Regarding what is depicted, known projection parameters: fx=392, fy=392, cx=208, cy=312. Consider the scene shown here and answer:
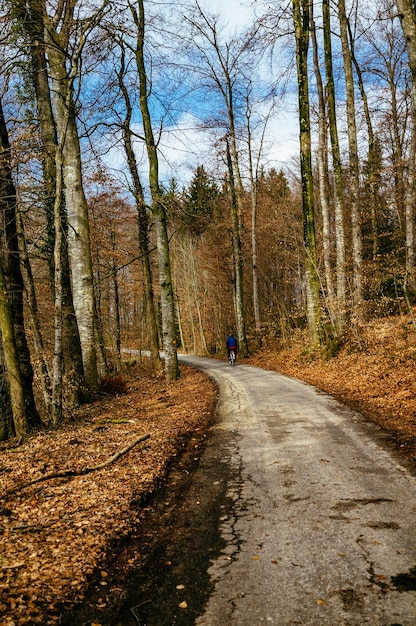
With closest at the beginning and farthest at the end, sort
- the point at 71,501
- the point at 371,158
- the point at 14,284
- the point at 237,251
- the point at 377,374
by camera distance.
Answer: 1. the point at 71,501
2. the point at 14,284
3. the point at 377,374
4. the point at 237,251
5. the point at 371,158

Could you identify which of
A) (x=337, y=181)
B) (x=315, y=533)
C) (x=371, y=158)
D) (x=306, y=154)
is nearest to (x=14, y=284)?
(x=315, y=533)

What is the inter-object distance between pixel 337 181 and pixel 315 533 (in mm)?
14464

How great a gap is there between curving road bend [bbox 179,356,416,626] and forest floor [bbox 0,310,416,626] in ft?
2.71

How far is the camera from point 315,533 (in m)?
3.65

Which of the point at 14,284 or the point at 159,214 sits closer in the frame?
the point at 14,284

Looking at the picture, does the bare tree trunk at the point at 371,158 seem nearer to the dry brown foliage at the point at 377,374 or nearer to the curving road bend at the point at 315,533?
the dry brown foliage at the point at 377,374

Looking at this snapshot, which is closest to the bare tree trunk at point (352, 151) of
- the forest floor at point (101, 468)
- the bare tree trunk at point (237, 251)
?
the forest floor at point (101, 468)

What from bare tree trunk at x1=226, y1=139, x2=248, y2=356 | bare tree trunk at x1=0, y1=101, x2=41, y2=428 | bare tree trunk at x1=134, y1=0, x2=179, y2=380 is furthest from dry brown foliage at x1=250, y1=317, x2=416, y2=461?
bare tree trunk at x1=0, y1=101, x2=41, y2=428

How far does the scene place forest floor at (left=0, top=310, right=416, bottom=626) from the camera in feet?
10.4

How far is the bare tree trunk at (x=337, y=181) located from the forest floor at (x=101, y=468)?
2368mm

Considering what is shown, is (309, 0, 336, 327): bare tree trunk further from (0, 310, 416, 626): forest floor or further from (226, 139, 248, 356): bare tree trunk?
(226, 139, 248, 356): bare tree trunk

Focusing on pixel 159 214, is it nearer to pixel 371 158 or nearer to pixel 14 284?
pixel 14 284

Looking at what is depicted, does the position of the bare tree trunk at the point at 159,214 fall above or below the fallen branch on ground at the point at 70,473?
above

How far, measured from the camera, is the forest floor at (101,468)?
3.17 m
